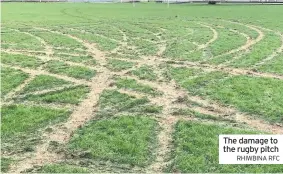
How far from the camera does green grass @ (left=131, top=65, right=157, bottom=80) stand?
1656 cm

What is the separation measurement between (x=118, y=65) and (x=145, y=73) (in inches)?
73.1

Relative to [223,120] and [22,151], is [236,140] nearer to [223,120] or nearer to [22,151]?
[223,120]

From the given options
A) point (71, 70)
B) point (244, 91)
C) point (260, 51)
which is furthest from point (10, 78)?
point (260, 51)

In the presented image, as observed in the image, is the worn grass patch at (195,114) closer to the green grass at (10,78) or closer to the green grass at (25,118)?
the green grass at (25,118)

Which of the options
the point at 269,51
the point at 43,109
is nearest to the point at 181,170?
the point at 43,109

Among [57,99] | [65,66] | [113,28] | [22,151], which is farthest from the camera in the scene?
[113,28]

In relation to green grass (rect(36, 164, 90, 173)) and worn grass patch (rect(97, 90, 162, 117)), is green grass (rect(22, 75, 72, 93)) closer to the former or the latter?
worn grass patch (rect(97, 90, 162, 117))

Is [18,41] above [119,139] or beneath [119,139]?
above

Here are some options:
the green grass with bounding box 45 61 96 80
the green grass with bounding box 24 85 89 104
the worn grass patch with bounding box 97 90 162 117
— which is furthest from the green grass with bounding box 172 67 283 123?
the green grass with bounding box 24 85 89 104

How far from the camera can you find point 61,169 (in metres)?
9.16

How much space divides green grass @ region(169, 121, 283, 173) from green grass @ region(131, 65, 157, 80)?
4898 millimetres

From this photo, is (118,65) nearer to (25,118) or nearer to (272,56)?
(25,118)

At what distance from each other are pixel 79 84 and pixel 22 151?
18.7 feet

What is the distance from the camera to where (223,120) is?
12055mm
